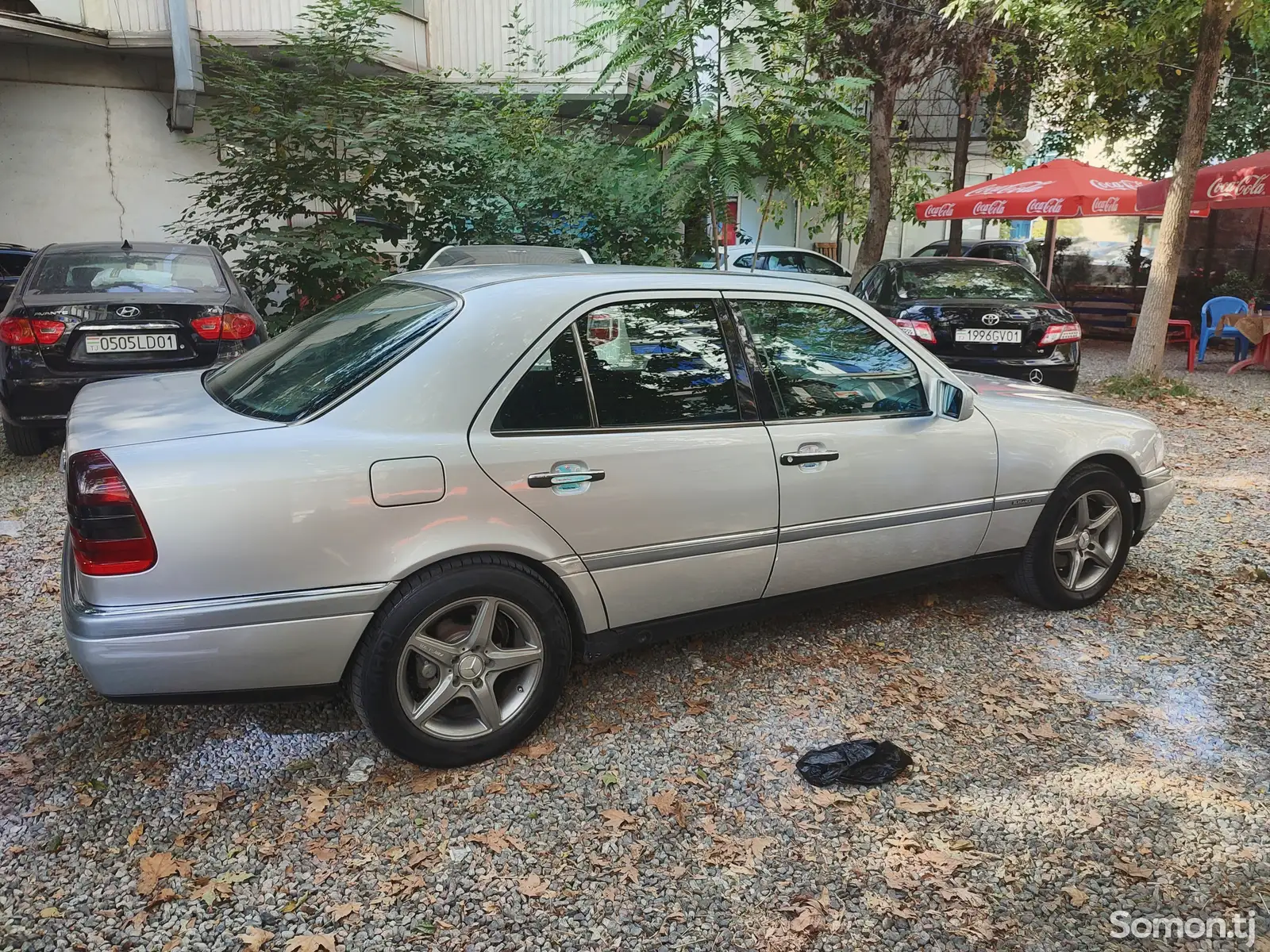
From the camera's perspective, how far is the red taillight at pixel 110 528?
2.45 m

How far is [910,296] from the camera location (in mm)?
8516

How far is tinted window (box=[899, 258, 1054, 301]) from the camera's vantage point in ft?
27.9

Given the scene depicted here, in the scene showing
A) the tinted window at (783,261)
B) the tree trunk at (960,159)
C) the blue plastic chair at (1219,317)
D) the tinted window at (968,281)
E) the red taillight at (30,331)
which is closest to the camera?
the red taillight at (30,331)

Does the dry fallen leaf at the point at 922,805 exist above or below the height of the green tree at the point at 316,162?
below

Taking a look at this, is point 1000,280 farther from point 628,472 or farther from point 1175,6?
point 628,472

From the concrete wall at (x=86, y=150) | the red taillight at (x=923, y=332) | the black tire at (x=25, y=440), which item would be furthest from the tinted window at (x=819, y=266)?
the black tire at (x=25, y=440)

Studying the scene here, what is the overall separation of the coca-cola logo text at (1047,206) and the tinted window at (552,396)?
1063 centimetres

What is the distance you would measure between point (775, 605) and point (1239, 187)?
9.96 m

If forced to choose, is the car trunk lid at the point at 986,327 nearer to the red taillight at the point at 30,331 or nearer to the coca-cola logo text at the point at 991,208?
the coca-cola logo text at the point at 991,208

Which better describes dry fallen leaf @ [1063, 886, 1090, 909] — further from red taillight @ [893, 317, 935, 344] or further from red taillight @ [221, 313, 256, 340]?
red taillight @ [893, 317, 935, 344]

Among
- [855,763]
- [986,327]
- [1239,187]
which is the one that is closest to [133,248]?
[855,763]

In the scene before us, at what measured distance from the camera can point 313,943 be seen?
2256 mm

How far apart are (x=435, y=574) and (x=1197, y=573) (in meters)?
4.14

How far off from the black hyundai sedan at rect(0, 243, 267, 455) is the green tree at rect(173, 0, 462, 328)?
1.33m
